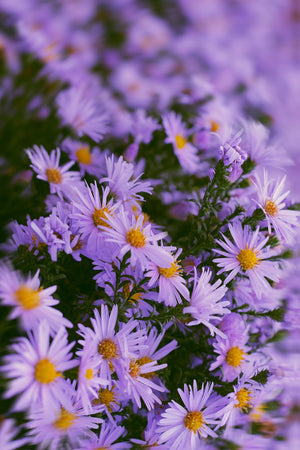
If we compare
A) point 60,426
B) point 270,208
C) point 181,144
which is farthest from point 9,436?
point 181,144

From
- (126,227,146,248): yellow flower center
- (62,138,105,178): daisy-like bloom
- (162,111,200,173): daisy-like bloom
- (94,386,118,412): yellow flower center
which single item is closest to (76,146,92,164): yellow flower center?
(62,138,105,178): daisy-like bloom

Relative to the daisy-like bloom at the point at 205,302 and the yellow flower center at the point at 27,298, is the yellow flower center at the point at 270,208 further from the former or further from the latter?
the yellow flower center at the point at 27,298

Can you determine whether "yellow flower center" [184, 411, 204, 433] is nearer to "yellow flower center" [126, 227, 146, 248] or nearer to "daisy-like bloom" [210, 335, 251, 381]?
"daisy-like bloom" [210, 335, 251, 381]

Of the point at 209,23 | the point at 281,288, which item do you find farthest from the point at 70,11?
the point at 281,288

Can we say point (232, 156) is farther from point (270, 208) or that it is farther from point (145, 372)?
point (145, 372)

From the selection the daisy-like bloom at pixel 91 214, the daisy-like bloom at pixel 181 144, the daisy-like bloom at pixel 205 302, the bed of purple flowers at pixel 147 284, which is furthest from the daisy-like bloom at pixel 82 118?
the daisy-like bloom at pixel 205 302

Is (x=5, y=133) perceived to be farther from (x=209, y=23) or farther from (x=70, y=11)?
(x=209, y=23)
